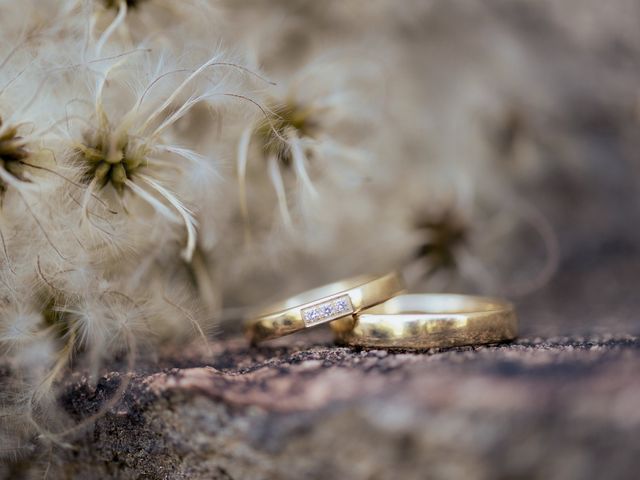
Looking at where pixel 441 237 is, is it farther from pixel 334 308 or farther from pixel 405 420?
pixel 405 420

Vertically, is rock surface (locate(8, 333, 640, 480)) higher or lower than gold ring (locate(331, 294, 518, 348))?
lower

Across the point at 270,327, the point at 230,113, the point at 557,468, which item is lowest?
the point at 557,468

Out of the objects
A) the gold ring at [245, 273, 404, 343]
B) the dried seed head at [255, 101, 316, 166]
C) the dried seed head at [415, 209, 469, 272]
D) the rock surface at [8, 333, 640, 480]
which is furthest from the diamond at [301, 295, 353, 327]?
the dried seed head at [415, 209, 469, 272]

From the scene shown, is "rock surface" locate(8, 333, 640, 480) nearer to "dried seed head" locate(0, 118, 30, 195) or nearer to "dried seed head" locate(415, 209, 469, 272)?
"dried seed head" locate(0, 118, 30, 195)

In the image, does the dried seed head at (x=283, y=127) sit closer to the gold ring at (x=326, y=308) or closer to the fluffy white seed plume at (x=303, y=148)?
the fluffy white seed plume at (x=303, y=148)

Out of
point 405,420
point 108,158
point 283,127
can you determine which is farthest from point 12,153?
point 405,420

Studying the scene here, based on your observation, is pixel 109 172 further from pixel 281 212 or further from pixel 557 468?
pixel 557 468

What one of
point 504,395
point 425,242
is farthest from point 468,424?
point 425,242
